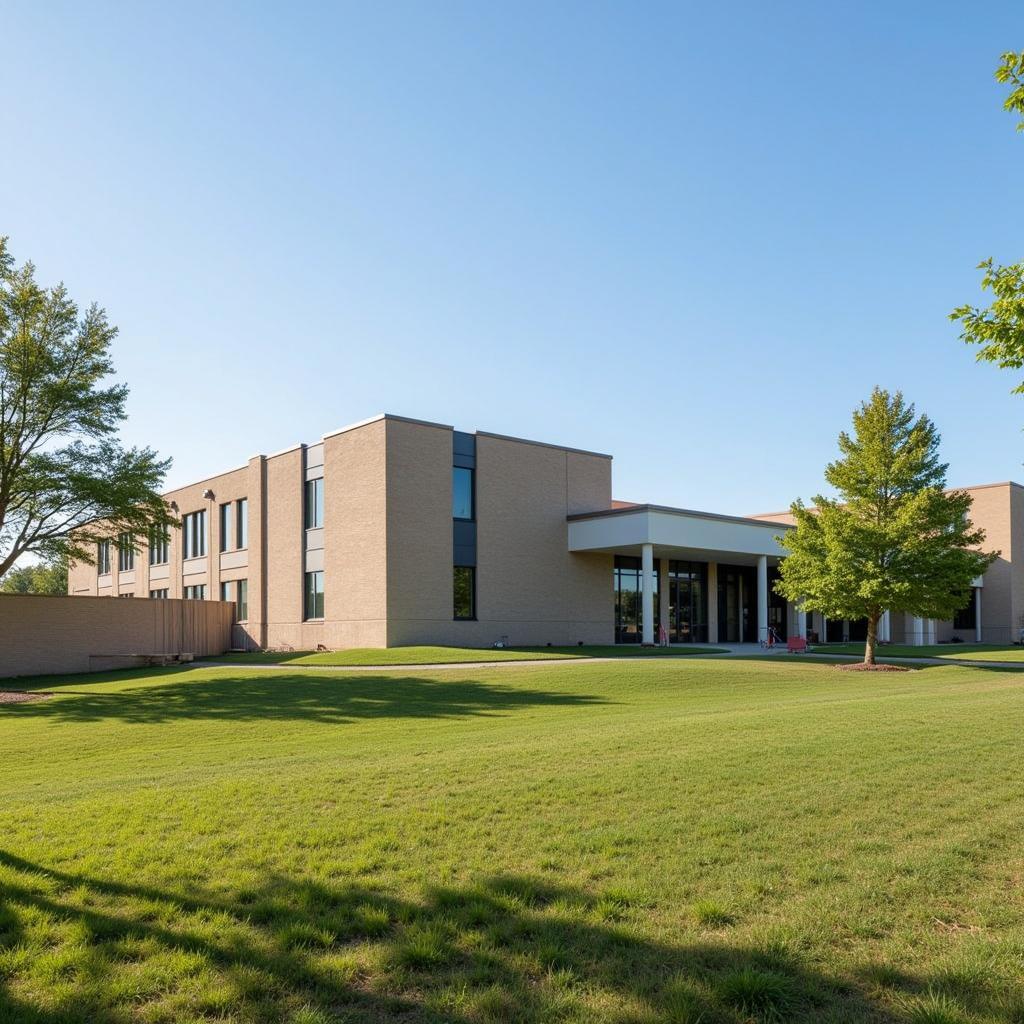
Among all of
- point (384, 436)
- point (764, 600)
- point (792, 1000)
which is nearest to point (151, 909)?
point (792, 1000)

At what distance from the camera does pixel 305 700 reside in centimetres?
1956

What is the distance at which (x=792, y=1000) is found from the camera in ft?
12.8

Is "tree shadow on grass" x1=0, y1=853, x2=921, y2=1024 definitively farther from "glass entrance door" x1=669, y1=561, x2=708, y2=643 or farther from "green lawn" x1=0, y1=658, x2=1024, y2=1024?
"glass entrance door" x1=669, y1=561, x2=708, y2=643

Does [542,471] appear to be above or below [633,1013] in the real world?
above

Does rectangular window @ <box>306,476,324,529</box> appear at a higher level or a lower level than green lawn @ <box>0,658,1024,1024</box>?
higher

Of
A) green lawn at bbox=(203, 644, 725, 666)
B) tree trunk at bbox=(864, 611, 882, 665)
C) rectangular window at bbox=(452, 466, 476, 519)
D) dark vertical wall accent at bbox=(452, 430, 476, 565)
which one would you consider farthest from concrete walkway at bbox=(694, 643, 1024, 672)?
rectangular window at bbox=(452, 466, 476, 519)

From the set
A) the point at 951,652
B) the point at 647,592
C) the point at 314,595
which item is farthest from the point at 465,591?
the point at 951,652

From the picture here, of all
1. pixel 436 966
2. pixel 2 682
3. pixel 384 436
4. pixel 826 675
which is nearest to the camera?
pixel 436 966

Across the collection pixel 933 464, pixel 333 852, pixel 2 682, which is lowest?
pixel 2 682

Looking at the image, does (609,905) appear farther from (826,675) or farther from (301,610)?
(301,610)

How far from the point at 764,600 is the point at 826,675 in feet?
50.8

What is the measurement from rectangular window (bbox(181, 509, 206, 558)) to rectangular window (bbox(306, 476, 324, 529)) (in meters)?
11.8

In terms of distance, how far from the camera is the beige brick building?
3416 centimetres

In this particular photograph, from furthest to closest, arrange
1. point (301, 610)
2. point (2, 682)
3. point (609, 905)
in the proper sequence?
point (301, 610), point (2, 682), point (609, 905)
